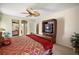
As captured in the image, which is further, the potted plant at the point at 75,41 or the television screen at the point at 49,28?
the television screen at the point at 49,28

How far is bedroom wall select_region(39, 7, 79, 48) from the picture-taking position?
80.8 inches

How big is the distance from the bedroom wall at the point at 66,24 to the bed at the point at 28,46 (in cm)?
20

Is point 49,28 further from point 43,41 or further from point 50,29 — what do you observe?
point 43,41

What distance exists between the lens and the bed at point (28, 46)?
202 cm

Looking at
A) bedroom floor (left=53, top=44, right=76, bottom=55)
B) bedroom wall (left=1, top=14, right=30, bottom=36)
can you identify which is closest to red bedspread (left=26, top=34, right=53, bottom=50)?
bedroom floor (left=53, top=44, right=76, bottom=55)

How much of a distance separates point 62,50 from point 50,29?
43 centimetres

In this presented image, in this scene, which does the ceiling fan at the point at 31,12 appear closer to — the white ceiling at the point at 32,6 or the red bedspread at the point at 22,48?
the white ceiling at the point at 32,6

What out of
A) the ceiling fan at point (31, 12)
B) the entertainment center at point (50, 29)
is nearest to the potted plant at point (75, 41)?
the entertainment center at point (50, 29)

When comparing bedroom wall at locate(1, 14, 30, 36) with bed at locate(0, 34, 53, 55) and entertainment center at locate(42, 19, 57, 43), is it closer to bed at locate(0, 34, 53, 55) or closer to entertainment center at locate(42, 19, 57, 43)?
bed at locate(0, 34, 53, 55)

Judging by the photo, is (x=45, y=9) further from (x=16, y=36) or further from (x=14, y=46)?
(x=14, y=46)

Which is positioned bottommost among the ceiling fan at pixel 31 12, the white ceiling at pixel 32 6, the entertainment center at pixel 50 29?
the entertainment center at pixel 50 29

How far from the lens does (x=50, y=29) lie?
2172 mm

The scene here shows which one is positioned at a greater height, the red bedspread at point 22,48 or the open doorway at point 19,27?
the open doorway at point 19,27

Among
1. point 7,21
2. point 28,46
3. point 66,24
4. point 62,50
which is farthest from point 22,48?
point 66,24
